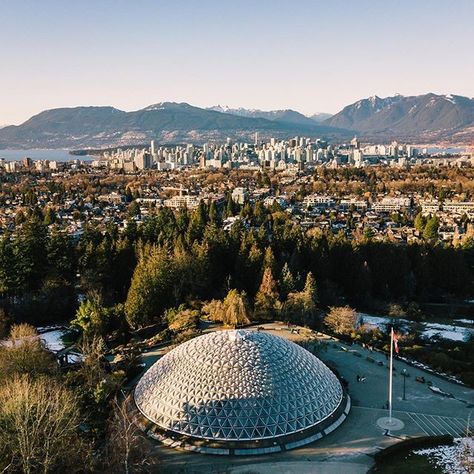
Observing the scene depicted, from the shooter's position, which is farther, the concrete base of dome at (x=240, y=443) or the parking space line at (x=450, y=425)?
the parking space line at (x=450, y=425)

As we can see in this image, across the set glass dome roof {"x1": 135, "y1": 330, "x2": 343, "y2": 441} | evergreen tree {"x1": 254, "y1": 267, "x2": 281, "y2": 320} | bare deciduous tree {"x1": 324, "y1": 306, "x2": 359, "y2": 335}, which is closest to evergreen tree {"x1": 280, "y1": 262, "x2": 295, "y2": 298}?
evergreen tree {"x1": 254, "y1": 267, "x2": 281, "y2": 320}

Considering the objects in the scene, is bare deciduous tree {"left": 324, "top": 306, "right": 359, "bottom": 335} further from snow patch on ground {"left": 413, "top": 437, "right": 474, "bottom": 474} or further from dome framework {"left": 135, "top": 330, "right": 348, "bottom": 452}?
snow patch on ground {"left": 413, "top": 437, "right": 474, "bottom": 474}

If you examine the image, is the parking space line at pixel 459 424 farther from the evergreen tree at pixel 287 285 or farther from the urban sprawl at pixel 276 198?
the urban sprawl at pixel 276 198

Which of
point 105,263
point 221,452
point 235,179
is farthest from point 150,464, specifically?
point 235,179

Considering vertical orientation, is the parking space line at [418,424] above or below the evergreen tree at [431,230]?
below

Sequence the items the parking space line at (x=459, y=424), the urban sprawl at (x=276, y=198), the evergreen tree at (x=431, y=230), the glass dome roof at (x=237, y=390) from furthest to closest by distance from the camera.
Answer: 1. the urban sprawl at (x=276, y=198)
2. the evergreen tree at (x=431, y=230)
3. the parking space line at (x=459, y=424)
4. the glass dome roof at (x=237, y=390)

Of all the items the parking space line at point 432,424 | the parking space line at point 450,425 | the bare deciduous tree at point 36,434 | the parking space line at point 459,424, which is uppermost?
the bare deciduous tree at point 36,434

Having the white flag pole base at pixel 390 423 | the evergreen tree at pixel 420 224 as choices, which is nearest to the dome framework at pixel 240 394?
the white flag pole base at pixel 390 423

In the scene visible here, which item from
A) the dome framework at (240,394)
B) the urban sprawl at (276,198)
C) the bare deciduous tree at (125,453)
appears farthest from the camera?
the urban sprawl at (276,198)
